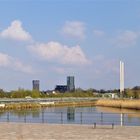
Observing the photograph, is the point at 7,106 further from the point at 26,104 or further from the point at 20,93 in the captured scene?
A: the point at 20,93

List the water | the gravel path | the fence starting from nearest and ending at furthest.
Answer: the gravel path → the fence → the water

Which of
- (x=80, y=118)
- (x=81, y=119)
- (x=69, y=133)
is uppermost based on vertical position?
(x=81, y=119)

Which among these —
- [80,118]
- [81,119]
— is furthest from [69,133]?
[80,118]

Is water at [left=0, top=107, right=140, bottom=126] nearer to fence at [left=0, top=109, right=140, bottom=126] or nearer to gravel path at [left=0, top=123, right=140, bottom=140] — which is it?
fence at [left=0, top=109, right=140, bottom=126]

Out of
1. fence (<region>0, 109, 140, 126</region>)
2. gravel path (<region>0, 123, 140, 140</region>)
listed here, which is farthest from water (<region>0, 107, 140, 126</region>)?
gravel path (<region>0, 123, 140, 140</region>)

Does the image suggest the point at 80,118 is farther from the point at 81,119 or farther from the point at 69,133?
the point at 69,133

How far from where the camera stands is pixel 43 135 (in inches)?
962

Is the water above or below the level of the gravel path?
below

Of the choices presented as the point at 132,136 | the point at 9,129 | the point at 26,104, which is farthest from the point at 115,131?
the point at 26,104

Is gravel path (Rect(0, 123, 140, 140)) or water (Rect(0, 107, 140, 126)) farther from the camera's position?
water (Rect(0, 107, 140, 126))

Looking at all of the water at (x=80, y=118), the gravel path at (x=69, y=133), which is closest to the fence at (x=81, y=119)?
the water at (x=80, y=118)

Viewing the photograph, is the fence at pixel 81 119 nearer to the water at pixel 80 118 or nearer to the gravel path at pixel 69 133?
the water at pixel 80 118

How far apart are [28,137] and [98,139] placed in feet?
13.0

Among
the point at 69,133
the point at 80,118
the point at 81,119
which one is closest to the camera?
the point at 69,133
